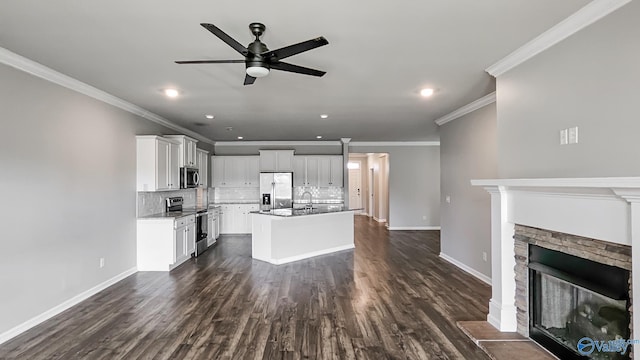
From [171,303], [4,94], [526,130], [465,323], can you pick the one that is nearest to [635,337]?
[465,323]

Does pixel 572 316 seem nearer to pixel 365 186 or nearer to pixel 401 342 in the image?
pixel 401 342

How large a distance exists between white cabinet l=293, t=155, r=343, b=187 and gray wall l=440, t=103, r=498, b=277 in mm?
3430

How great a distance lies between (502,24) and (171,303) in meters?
4.32

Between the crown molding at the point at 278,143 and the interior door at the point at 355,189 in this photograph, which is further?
the interior door at the point at 355,189

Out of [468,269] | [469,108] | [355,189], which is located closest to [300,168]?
[469,108]

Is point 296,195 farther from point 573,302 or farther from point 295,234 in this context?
point 573,302

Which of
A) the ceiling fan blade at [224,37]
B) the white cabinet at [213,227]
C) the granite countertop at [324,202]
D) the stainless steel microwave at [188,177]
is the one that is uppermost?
the ceiling fan blade at [224,37]

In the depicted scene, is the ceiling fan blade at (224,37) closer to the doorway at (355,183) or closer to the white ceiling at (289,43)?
the white ceiling at (289,43)

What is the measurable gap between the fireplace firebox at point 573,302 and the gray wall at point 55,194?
4.76 meters

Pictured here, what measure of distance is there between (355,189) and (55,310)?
11.9 meters

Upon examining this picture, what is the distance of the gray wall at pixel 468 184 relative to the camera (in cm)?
459

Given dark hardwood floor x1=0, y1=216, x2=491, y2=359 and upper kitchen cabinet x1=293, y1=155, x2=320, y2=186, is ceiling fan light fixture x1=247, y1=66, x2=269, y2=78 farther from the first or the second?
upper kitchen cabinet x1=293, y1=155, x2=320, y2=186

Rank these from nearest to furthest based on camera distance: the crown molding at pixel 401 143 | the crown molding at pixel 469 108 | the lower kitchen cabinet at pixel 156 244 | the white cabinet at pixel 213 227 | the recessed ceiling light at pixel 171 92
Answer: the recessed ceiling light at pixel 171 92
the crown molding at pixel 469 108
the lower kitchen cabinet at pixel 156 244
the white cabinet at pixel 213 227
the crown molding at pixel 401 143

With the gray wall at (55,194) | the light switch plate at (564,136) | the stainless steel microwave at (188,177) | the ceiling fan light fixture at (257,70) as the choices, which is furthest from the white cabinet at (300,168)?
the light switch plate at (564,136)
